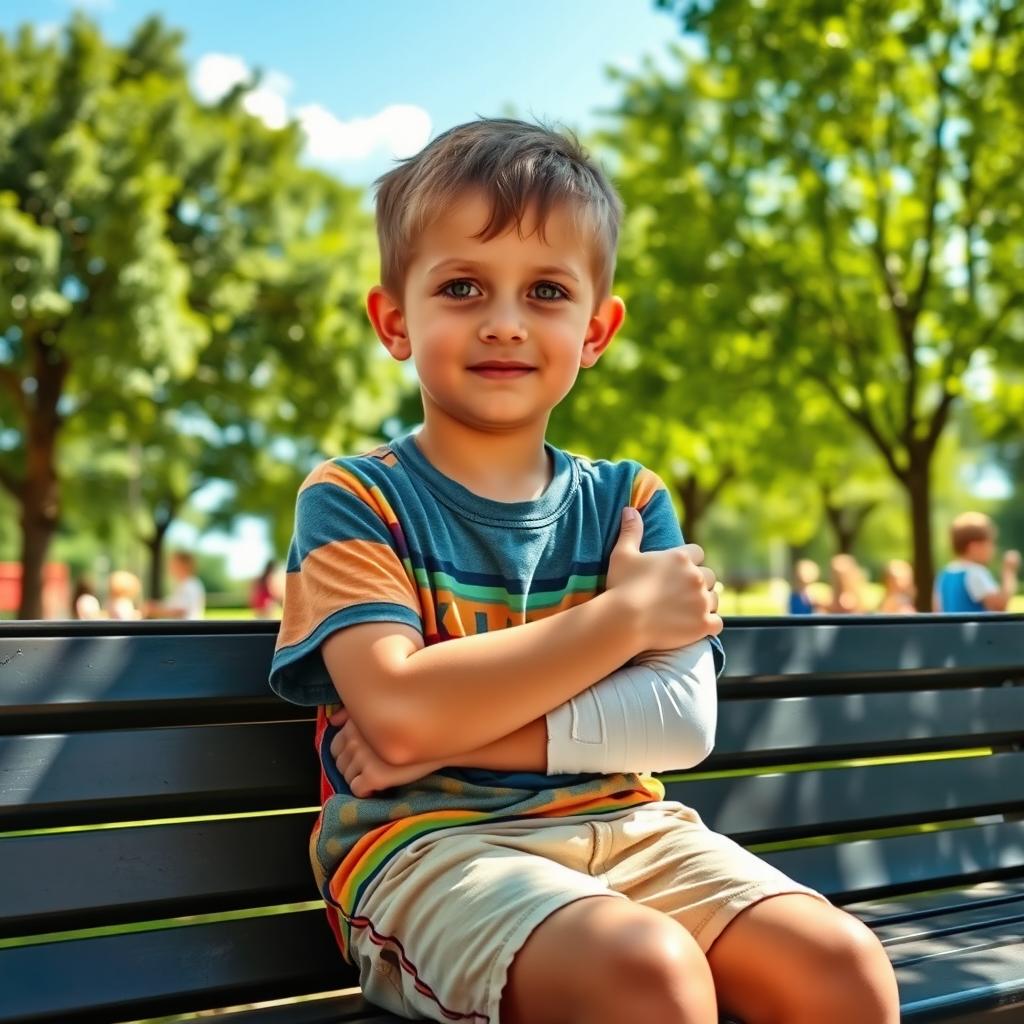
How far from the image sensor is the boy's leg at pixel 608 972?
5.40ft

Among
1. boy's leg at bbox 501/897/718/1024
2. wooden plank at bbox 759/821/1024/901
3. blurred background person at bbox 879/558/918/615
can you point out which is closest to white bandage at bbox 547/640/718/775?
boy's leg at bbox 501/897/718/1024

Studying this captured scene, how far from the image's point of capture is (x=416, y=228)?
7.39 ft

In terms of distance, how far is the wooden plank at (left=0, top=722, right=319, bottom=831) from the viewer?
2189 mm

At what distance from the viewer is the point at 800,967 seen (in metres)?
1.83

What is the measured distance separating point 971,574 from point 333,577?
27.7 ft

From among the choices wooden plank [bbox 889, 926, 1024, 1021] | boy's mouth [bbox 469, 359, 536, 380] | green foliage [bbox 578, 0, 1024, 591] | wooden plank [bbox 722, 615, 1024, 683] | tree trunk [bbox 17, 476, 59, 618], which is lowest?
wooden plank [bbox 889, 926, 1024, 1021]

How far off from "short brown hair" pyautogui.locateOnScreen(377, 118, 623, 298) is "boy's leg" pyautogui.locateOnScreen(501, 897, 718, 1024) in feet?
3.63

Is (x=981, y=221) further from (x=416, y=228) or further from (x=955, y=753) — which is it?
(x=416, y=228)

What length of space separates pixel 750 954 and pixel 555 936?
34 cm

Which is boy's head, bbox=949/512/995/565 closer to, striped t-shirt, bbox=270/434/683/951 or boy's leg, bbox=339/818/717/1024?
striped t-shirt, bbox=270/434/683/951

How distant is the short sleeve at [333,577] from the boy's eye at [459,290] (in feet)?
1.11

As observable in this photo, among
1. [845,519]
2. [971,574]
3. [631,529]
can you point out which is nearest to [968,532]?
[971,574]

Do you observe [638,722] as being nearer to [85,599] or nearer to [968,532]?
[968,532]

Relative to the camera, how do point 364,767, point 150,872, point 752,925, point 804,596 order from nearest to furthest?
1. point 752,925
2. point 364,767
3. point 150,872
4. point 804,596
